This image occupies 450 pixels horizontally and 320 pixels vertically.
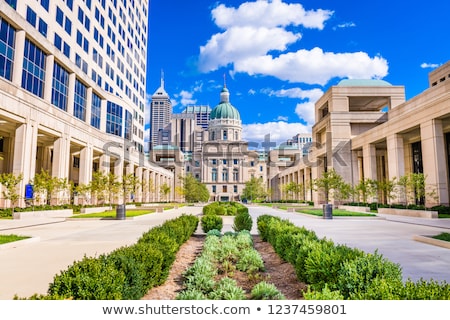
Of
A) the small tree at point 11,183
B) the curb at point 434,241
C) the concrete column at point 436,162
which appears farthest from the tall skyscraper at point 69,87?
the concrete column at point 436,162

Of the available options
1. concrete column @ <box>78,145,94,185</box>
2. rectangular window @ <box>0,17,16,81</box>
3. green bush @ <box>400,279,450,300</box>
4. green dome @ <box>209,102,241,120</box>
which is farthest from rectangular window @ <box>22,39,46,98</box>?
green dome @ <box>209,102,241,120</box>

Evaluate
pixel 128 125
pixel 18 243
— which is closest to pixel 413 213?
pixel 18 243

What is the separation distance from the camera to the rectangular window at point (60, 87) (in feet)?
112

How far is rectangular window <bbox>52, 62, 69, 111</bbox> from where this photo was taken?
112 ft

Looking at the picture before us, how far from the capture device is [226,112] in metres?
130

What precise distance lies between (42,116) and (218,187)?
96134 mm

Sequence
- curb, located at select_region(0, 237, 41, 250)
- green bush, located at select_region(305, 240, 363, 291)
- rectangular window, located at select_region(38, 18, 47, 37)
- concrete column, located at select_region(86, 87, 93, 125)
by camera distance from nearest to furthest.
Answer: green bush, located at select_region(305, 240, 363, 291), curb, located at select_region(0, 237, 41, 250), rectangular window, located at select_region(38, 18, 47, 37), concrete column, located at select_region(86, 87, 93, 125)

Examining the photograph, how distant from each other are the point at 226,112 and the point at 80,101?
301ft

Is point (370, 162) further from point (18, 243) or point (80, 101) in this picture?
point (18, 243)

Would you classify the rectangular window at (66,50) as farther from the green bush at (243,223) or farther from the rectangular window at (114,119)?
the green bush at (243,223)

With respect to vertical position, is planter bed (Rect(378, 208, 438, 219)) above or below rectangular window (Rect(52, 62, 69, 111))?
below

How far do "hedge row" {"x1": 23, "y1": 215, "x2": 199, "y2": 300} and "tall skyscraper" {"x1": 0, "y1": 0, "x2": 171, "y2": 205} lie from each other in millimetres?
23103

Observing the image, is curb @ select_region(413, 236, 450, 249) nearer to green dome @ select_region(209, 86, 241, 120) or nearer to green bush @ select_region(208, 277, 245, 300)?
green bush @ select_region(208, 277, 245, 300)

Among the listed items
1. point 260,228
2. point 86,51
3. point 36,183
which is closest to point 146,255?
point 260,228
